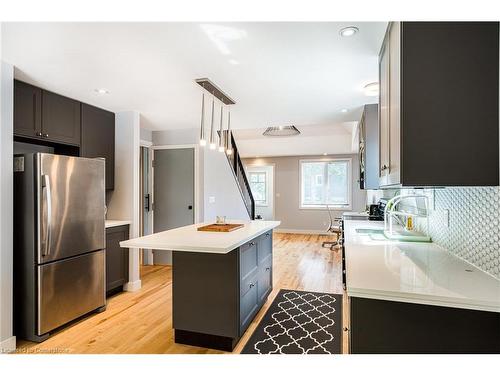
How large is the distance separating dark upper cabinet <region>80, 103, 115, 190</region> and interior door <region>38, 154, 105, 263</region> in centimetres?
50

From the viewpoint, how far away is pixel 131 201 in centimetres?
368

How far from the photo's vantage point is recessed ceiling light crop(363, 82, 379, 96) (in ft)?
8.75

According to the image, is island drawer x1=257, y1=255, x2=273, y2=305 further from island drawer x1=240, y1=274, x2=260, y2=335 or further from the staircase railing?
the staircase railing

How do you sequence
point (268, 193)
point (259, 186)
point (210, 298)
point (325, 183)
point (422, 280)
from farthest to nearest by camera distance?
point (259, 186)
point (268, 193)
point (325, 183)
point (210, 298)
point (422, 280)

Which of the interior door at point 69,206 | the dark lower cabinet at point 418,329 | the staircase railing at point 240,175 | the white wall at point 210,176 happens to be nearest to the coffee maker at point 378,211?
the white wall at point 210,176

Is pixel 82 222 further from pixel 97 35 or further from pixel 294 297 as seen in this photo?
pixel 294 297

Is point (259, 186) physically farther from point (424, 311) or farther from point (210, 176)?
point (424, 311)

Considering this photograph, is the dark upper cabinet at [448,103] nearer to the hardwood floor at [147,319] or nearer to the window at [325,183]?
the hardwood floor at [147,319]

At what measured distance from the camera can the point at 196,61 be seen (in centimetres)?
220

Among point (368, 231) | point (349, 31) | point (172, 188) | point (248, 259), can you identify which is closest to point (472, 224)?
point (349, 31)

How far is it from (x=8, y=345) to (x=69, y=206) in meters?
1.20

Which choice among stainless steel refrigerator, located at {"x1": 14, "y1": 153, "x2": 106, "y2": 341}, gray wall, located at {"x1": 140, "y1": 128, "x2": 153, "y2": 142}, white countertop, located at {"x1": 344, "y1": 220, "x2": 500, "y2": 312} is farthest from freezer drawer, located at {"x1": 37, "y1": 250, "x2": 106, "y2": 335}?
white countertop, located at {"x1": 344, "y1": 220, "x2": 500, "y2": 312}
